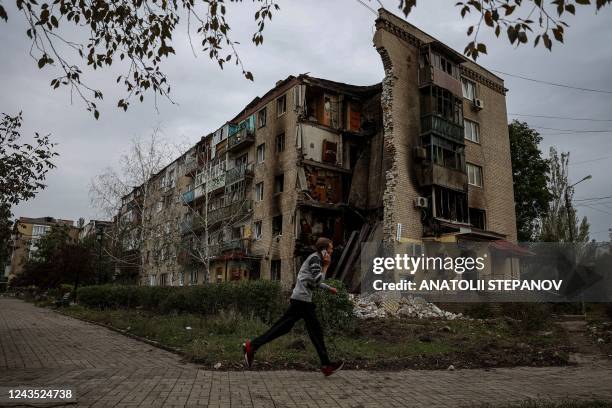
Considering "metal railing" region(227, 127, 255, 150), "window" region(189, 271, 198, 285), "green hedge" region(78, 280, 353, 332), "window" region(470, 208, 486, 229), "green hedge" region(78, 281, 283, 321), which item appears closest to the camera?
"green hedge" region(78, 280, 353, 332)

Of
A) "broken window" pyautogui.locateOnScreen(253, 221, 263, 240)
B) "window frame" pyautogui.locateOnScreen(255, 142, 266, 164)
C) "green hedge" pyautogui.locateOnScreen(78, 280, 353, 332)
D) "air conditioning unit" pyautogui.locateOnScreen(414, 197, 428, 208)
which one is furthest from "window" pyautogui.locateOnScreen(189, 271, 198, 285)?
"air conditioning unit" pyautogui.locateOnScreen(414, 197, 428, 208)

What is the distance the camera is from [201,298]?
627 inches

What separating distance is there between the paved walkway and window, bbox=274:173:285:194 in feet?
70.1

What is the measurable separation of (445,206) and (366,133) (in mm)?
7290

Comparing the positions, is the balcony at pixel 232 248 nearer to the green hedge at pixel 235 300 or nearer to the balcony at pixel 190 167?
the balcony at pixel 190 167

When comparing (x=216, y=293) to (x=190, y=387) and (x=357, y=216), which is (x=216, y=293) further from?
(x=357, y=216)

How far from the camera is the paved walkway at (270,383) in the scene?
5258 mm

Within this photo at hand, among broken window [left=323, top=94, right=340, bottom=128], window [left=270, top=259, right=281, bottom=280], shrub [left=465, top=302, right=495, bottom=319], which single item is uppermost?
broken window [left=323, top=94, right=340, bottom=128]

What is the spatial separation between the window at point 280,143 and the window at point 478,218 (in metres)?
12.3

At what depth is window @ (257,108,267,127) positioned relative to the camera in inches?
1276

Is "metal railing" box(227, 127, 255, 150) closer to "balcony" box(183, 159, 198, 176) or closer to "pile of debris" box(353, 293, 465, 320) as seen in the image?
"balcony" box(183, 159, 198, 176)

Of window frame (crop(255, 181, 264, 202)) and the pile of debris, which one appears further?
window frame (crop(255, 181, 264, 202))

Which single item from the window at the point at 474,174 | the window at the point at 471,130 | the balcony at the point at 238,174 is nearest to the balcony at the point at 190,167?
the balcony at the point at 238,174

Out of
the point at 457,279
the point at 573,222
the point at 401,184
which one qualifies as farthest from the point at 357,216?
the point at 573,222
